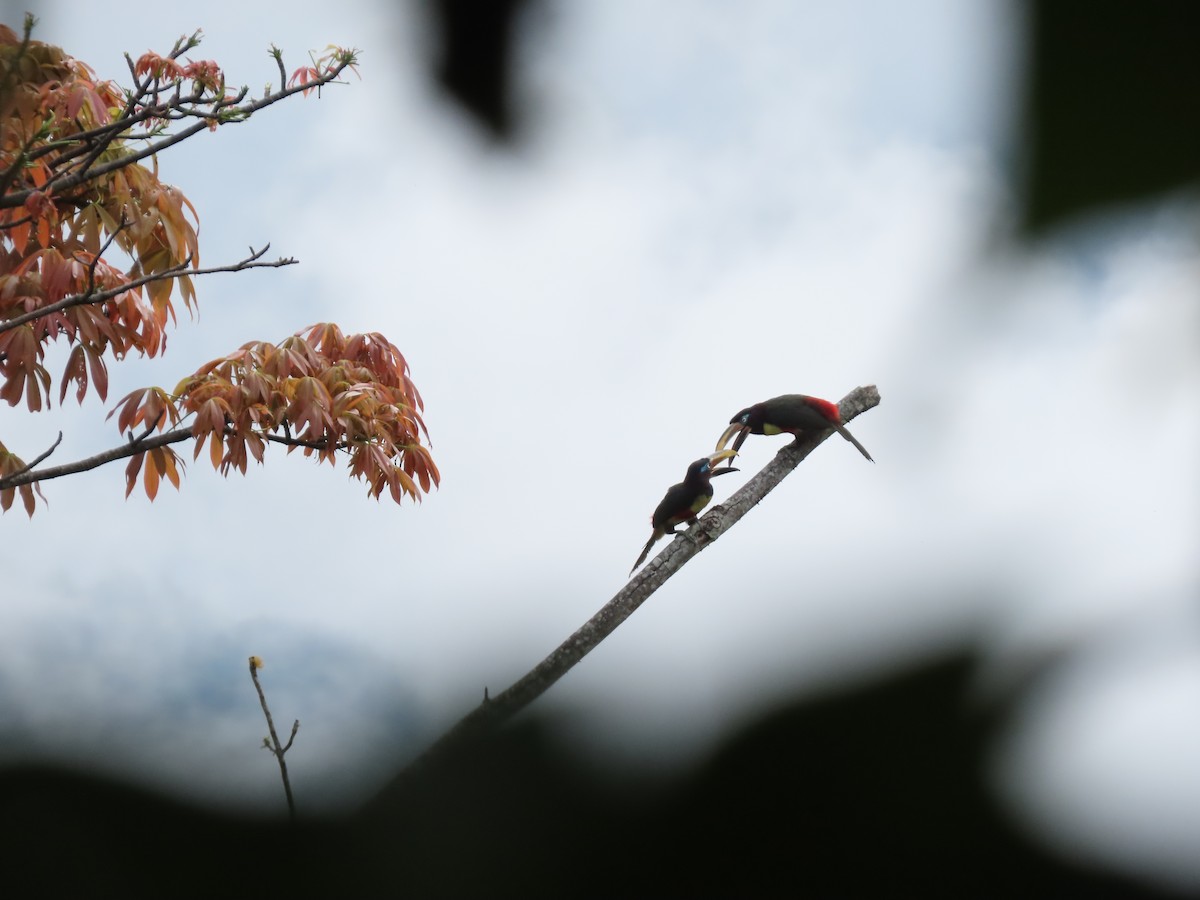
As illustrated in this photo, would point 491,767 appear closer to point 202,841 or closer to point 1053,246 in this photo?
point 202,841

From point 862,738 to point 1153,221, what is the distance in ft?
0.95

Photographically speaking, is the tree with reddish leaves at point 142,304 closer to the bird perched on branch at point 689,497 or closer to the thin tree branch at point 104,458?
Answer: the thin tree branch at point 104,458

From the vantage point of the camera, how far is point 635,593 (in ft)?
5.32

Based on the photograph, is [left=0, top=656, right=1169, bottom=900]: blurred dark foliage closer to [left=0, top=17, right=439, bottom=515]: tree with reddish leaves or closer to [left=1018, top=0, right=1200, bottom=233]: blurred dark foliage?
[left=1018, top=0, right=1200, bottom=233]: blurred dark foliage

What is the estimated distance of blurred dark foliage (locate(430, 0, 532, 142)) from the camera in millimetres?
460

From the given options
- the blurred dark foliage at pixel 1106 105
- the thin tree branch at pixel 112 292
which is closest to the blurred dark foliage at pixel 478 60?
the blurred dark foliage at pixel 1106 105

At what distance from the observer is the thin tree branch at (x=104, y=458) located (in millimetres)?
3137

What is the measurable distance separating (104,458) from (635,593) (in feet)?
7.96

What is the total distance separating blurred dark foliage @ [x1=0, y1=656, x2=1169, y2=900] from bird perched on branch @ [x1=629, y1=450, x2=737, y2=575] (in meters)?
1.84

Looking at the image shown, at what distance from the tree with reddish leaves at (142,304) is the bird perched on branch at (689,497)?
3.82 ft

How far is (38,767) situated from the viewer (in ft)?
1.77

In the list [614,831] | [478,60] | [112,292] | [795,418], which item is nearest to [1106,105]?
[478,60]

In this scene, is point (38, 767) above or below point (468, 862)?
above

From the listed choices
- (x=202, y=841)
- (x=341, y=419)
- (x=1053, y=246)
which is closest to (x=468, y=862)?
(x=202, y=841)
